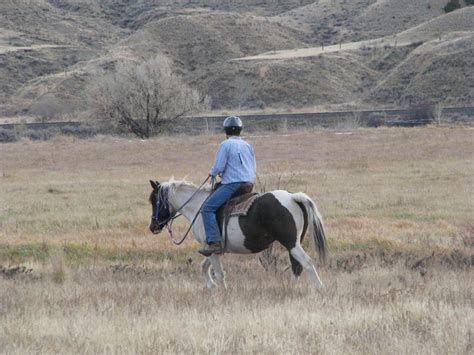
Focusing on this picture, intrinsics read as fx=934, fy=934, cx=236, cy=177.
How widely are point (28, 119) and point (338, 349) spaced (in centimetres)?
8314

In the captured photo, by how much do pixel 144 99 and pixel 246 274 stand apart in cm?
5200

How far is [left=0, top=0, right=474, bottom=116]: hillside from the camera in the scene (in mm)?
86312

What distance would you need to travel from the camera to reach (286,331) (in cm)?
805

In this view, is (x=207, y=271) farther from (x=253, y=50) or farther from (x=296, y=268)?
(x=253, y=50)

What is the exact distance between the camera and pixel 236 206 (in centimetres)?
1118

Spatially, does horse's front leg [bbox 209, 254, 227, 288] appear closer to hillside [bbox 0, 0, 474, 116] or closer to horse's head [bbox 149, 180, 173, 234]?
horse's head [bbox 149, 180, 173, 234]

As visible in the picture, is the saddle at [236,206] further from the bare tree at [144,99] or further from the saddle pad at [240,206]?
the bare tree at [144,99]

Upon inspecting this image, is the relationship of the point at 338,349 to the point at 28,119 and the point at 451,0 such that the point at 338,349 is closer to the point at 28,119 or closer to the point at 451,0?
the point at 28,119

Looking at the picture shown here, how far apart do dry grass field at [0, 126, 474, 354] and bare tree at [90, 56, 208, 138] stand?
27860 mm

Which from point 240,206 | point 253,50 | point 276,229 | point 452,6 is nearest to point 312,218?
point 276,229

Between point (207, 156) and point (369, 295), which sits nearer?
point (369, 295)

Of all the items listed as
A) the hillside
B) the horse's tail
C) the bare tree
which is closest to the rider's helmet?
the horse's tail

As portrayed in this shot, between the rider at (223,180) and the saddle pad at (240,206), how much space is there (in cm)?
13

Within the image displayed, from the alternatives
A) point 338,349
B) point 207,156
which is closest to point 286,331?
point 338,349
